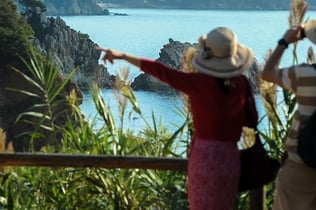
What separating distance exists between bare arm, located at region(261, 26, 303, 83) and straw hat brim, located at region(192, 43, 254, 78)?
2.9 inches

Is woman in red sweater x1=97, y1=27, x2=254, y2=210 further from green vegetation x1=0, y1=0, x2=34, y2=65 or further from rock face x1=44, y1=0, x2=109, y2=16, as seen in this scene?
rock face x1=44, y1=0, x2=109, y2=16

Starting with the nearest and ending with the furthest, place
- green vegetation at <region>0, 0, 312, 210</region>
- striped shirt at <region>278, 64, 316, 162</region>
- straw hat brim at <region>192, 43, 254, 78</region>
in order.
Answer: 1. striped shirt at <region>278, 64, 316, 162</region>
2. straw hat brim at <region>192, 43, 254, 78</region>
3. green vegetation at <region>0, 0, 312, 210</region>

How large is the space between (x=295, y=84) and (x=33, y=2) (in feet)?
136

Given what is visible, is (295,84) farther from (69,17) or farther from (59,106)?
(69,17)

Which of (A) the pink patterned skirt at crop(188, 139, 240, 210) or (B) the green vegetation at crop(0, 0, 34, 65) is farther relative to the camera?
(B) the green vegetation at crop(0, 0, 34, 65)

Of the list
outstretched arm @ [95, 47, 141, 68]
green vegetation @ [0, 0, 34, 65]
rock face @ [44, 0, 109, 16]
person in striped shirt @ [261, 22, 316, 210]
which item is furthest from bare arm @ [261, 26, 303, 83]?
rock face @ [44, 0, 109, 16]

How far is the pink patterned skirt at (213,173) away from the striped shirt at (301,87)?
0.86ft

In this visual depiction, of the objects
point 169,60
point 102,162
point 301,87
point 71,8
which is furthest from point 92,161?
point 71,8

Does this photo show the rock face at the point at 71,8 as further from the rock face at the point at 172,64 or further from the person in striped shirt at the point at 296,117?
the person in striped shirt at the point at 296,117

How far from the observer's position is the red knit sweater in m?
2.95

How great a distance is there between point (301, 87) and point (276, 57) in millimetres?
185

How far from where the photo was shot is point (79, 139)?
4.55 meters

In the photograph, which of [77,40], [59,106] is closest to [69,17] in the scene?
[77,40]

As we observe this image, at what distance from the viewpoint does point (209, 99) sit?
9.80 feet
